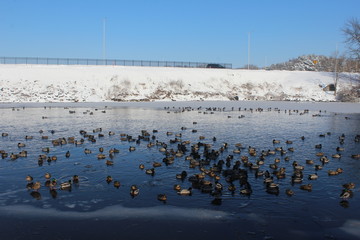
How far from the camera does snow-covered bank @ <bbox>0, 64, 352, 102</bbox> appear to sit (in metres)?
65.9

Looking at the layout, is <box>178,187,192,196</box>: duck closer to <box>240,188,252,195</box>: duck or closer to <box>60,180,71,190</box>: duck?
<box>240,188,252,195</box>: duck

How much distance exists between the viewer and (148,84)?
73688 millimetres

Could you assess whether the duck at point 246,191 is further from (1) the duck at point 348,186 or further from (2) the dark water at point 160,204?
(1) the duck at point 348,186

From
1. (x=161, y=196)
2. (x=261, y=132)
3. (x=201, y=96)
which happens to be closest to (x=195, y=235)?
(x=161, y=196)

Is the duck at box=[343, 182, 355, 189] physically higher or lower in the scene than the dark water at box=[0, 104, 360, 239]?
higher

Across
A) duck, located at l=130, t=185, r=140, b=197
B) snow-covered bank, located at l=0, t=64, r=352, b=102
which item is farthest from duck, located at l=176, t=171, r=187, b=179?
snow-covered bank, located at l=0, t=64, r=352, b=102

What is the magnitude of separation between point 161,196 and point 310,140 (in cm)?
1460

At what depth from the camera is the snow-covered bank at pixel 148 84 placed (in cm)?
6588

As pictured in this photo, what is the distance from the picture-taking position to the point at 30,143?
21.1 meters

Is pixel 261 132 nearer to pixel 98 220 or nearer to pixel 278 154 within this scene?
pixel 278 154

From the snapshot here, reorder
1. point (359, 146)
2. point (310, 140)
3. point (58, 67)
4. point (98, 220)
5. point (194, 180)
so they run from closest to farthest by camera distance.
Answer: point (98, 220) < point (194, 180) < point (359, 146) < point (310, 140) < point (58, 67)

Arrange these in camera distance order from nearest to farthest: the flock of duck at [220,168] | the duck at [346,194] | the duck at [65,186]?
the duck at [346,194]
the flock of duck at [220,168]
the duck at [65,186]

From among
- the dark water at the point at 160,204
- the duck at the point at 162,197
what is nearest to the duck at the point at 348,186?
the dark water at the point at 160,204

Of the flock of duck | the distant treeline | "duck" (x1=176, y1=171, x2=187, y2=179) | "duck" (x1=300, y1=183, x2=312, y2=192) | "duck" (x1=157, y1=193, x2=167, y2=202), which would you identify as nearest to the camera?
"duck" (x1=157, y1=193, x2=167, y2=202)
